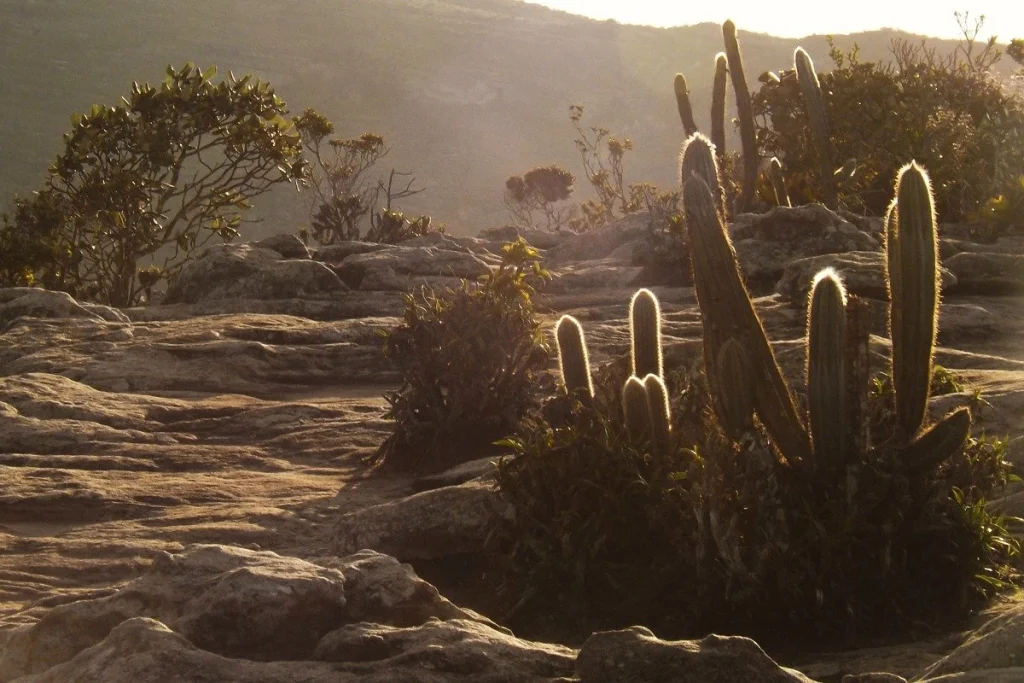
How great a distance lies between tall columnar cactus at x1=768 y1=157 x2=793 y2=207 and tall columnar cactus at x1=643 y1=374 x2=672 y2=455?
11.8 m

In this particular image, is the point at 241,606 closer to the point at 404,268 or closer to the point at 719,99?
the point at 404,268

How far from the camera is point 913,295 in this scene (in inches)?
192

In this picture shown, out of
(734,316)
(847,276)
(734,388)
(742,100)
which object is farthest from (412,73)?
(734,388)

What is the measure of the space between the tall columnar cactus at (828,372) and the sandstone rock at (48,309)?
33.2 ft

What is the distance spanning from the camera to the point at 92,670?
10.3 feet

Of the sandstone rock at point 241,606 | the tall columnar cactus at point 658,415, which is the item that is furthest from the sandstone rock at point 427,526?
the sandstone rock at point 241,606

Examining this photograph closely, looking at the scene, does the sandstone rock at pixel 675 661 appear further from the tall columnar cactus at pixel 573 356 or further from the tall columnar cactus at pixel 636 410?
the tall columnar cactus at pixel 573 356

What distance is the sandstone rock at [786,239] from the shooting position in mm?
13453

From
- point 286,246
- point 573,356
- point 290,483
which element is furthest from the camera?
point 286,246

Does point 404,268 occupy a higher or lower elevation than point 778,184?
lower

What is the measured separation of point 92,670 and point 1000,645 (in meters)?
2.35

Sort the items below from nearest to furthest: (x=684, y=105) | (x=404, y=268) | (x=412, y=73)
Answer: (x=404, y=268) < (x=684, y=105) < (x=412, y=73)

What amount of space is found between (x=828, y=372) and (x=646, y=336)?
1.30 m

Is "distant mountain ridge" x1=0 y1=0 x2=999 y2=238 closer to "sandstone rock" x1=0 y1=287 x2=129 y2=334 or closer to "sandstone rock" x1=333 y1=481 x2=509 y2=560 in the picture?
"sandstone rock" x1=0 y1=287 x2=129 y2=334
